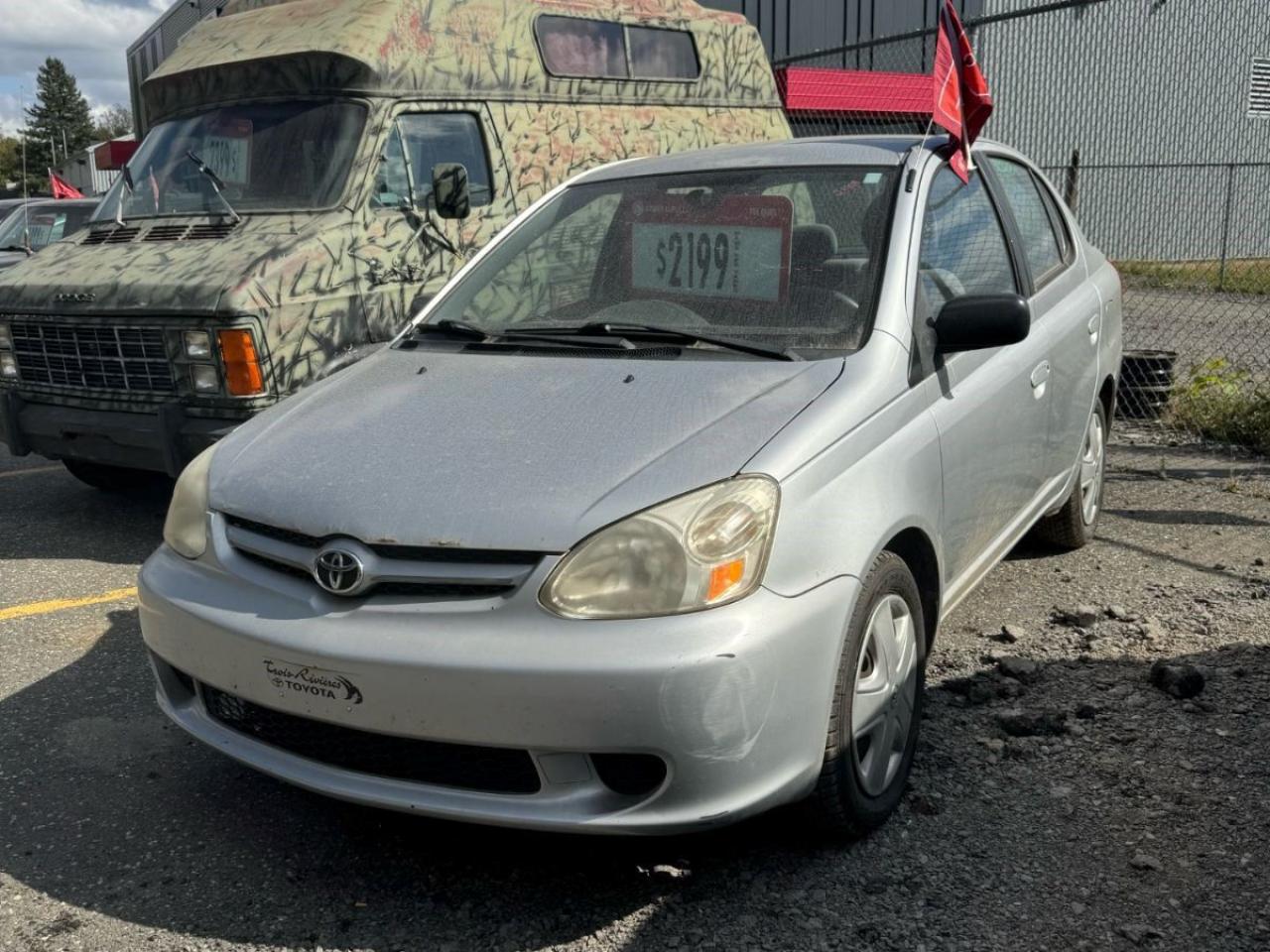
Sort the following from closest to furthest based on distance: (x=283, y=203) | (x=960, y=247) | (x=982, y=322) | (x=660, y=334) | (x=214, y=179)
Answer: (x=982, y=322)
(x=660, y=334)
(x=960, y=247)
(x=283, y=203)
(x=214, y=179)

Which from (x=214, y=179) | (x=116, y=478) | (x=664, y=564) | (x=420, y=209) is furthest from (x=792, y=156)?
(x=116, y=478)

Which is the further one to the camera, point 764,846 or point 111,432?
point 111,432

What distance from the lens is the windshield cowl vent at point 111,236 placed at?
21.1ft

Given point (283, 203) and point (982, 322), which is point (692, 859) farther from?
point (283, 203)

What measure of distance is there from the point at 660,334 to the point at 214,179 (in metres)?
3.69

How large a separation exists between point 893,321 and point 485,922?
183cm

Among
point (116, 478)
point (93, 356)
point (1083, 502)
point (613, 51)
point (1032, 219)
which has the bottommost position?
point (116, 478)

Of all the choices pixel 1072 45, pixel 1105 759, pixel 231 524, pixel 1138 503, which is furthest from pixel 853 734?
pixel 1072 45

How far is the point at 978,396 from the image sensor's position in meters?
3.71

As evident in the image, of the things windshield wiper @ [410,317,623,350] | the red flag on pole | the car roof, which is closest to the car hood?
windshield wiper @ [410,317,623,350]

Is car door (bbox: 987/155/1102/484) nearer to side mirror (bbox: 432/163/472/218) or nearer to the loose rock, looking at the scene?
the loose rock

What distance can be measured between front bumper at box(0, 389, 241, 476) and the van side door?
3.03 ft

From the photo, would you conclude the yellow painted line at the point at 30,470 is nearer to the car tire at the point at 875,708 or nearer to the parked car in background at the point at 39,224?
the parked car in background at the point at 39,224

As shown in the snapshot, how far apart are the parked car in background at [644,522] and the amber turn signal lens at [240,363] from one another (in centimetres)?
164
